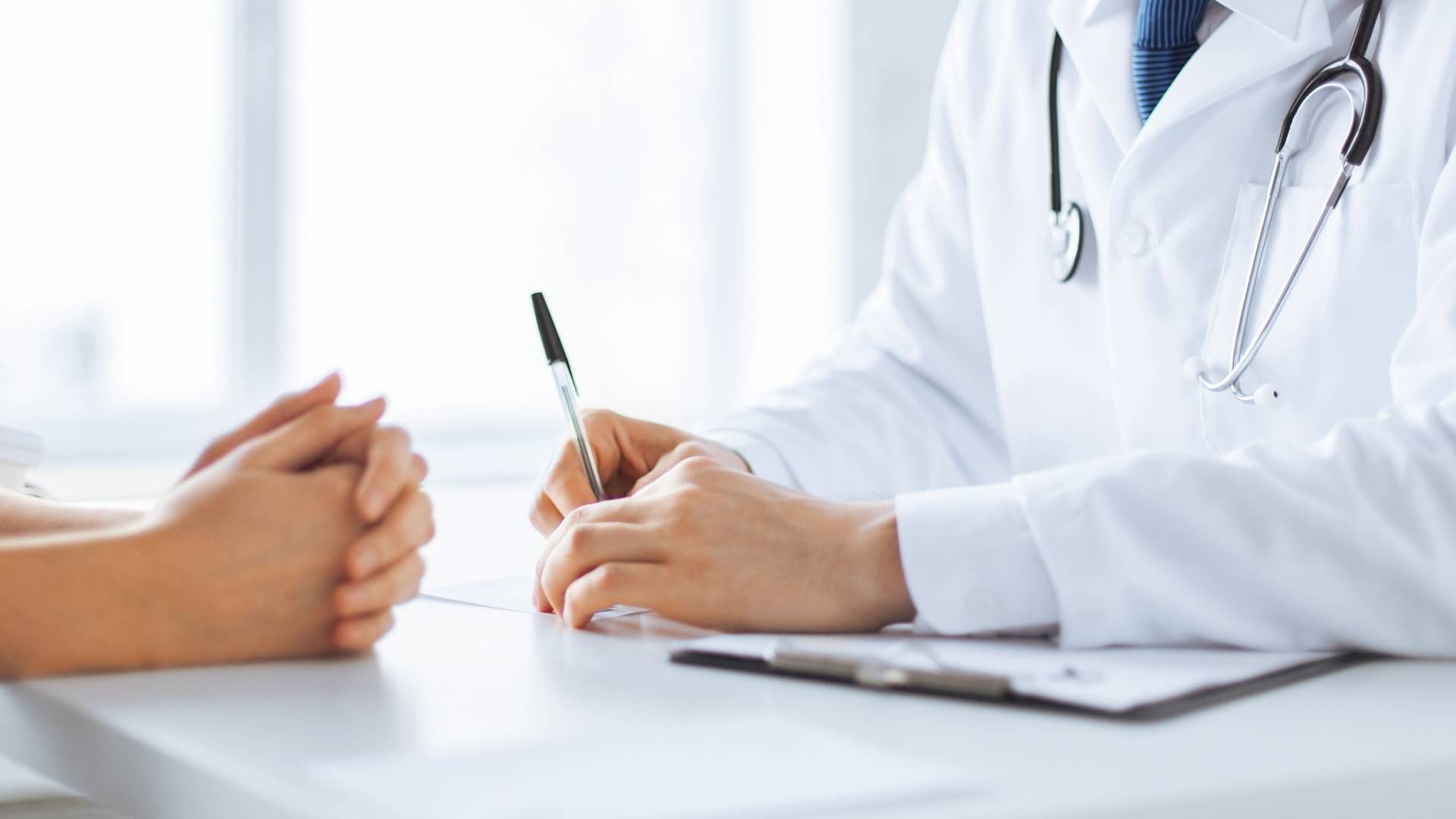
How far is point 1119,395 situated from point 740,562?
0.52 meters

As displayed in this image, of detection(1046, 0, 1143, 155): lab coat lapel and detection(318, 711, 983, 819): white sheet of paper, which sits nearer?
detection(318, 711, 983, 819): white sheet of paper

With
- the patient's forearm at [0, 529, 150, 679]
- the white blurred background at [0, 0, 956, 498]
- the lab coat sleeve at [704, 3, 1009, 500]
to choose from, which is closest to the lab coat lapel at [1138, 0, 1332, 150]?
the lab coat sleeve at [704, 3, 1009, 500]

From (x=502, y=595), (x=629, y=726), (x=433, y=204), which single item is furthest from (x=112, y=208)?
(x=629, y=726)

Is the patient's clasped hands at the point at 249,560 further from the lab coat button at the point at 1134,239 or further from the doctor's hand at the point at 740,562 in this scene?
the lab coat button at the point at 1134,239

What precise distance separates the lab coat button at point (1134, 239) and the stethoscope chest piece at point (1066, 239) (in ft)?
0.27

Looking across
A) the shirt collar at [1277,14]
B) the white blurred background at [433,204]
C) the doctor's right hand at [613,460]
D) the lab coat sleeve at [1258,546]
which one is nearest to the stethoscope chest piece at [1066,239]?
the shirt collar at [1277,14]

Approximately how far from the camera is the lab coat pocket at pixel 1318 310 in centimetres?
95

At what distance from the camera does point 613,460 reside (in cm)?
108

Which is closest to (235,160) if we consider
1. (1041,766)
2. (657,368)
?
(657,368)

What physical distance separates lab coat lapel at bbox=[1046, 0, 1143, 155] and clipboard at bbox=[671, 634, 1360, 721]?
0.56 m

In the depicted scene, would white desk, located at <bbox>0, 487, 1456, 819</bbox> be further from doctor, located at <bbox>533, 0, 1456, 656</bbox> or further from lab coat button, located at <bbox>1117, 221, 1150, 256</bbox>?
lab coat button, located at <bbox>1117, 221, 1150, 256</bbox>

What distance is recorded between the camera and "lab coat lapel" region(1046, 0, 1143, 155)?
1.13 meters

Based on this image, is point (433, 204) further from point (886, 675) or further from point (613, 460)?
point (886, 675)

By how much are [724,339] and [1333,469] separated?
8.56 feet
